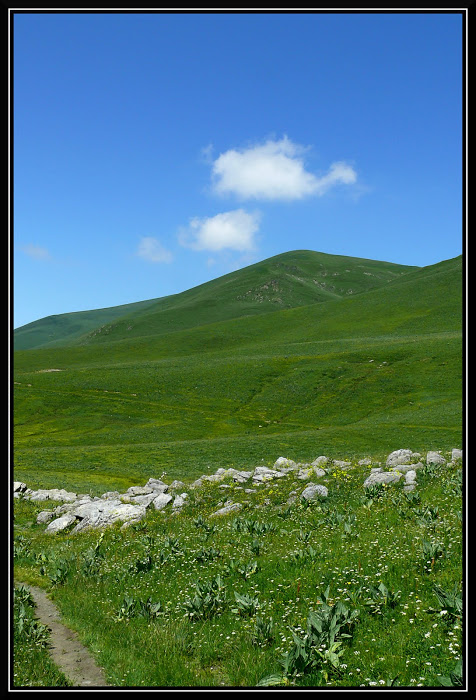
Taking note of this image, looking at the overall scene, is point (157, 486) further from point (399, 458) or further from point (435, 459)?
point (435, 459)

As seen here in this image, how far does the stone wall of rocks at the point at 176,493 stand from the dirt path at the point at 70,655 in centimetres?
1008

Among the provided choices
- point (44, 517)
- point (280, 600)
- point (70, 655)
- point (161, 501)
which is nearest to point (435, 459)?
point (161, 501)

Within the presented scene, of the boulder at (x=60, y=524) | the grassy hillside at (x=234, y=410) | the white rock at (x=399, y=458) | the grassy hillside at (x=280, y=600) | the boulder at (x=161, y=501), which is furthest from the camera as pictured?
the grassy hillside at (x=234, y=410)

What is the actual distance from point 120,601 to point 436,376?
9052 centimetres

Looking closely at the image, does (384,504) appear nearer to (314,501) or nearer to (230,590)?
(314,501)

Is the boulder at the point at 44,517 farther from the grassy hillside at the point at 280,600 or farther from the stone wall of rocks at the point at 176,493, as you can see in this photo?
the grassy hillside at the point at 280,600

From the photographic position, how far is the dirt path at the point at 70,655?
7.85 metres

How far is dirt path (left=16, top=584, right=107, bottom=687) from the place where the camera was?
25.8 feet

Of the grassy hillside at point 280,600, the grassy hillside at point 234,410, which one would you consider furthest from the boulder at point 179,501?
the grassy hillside at point 234,410

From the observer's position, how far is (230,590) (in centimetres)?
1034

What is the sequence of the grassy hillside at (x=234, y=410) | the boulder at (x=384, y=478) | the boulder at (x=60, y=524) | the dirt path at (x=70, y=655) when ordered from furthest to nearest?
the grassy hillside at (x=234, y=410) < the boulder at (x=60, y=524) < the boulder at (x=384, y=478) < the dirt path at (x=70, y=655)

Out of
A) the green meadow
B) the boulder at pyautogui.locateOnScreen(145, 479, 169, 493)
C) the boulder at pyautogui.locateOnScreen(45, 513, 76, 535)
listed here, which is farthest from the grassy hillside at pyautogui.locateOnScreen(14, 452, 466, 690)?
the boulder at pyautogui.locateOnScreen(145, 479, 169, 493)

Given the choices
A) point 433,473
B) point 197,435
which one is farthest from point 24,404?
point 433,473
